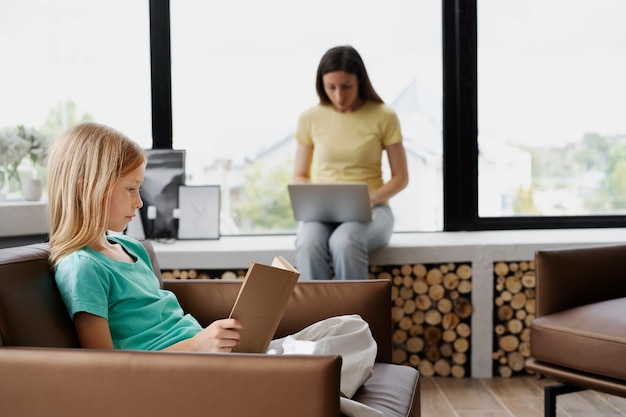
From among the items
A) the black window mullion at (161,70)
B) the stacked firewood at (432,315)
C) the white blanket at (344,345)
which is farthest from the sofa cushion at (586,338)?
the black window mullion at (161,70)

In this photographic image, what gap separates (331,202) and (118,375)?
6.09ft

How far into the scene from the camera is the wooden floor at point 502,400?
3.01 metres

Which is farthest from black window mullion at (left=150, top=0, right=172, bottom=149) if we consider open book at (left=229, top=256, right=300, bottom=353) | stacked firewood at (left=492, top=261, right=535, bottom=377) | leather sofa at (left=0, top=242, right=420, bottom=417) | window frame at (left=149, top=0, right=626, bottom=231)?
open book at (left=229, top=256, right=300, bottom=353)

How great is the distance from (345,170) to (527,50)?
1159mm

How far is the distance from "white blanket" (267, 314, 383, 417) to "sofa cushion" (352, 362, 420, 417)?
0.03 metres

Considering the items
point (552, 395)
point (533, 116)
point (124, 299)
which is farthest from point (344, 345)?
point (533, 116)

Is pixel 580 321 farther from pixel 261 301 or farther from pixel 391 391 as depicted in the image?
pixel 261 301

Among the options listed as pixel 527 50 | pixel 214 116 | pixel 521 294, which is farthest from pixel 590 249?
pixel 214 116

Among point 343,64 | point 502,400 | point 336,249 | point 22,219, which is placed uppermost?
point 343,64

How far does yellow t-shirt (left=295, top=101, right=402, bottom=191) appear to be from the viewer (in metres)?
3.57

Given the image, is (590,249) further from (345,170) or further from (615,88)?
(615,88)

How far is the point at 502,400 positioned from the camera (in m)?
3.19

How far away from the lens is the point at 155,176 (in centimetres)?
371

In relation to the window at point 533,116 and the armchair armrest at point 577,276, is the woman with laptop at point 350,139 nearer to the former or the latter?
the window at point 533,116
